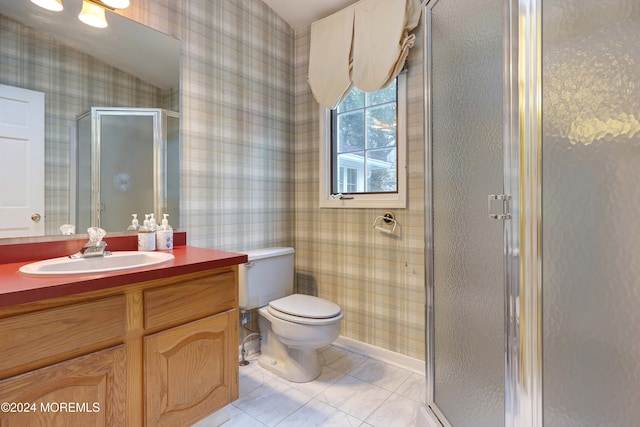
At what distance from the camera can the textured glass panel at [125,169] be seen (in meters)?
1.52

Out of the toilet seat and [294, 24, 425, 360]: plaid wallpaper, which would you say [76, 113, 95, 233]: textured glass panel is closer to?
the toilet seat

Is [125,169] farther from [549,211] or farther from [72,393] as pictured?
[549,211]

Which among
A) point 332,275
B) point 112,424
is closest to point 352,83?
point 332,275

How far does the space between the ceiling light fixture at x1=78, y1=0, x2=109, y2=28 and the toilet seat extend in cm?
170

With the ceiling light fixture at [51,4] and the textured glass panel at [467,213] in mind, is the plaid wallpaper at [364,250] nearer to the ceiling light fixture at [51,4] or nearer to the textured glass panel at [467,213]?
the textured glass panel at [467,213]

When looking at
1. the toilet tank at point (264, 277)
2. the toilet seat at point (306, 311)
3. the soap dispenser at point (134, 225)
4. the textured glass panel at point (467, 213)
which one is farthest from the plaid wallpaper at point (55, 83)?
the textured glass panel at point (467, 213)

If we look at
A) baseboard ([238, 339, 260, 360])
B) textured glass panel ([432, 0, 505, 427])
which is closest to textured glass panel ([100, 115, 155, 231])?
baseboard ([238, 339, 260, 360])

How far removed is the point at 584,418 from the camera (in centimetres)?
81

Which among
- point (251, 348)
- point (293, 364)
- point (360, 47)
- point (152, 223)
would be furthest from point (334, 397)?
point (360, 47)

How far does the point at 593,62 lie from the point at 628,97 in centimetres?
12

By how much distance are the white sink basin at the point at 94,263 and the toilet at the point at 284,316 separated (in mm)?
590

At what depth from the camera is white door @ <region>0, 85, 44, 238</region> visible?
124 centimetres

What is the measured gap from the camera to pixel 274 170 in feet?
7.79

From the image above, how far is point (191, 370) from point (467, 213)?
126 centimetres
